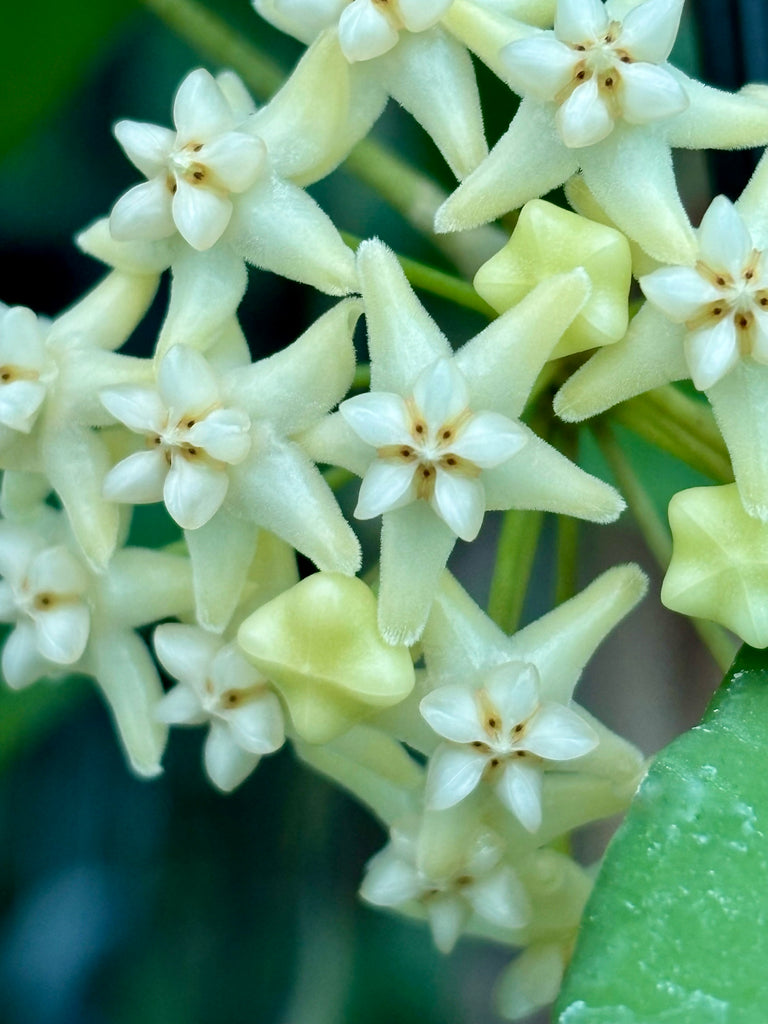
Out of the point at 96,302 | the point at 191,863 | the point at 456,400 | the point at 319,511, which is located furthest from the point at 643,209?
the point at 191,863

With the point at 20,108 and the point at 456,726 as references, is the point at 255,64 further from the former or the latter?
the point at 456,726

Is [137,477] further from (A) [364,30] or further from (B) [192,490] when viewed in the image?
(A) [364,30]

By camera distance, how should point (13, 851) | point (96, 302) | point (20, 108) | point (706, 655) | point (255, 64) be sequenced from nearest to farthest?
point (96, 302) → point (255, 64) → point (20, 108) → point (13, 851) → point (706, 655)

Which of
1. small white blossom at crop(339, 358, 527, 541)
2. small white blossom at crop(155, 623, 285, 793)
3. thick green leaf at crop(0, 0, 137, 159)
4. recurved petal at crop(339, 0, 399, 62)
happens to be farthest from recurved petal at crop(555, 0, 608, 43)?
thick green leaf at crop(0, 0, 137, 159)

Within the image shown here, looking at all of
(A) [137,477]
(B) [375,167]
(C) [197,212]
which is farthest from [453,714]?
(B) [375,167]

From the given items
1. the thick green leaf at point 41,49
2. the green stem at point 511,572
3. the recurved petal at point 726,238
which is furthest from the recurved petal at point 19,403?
the thick green leaf at point 41,49

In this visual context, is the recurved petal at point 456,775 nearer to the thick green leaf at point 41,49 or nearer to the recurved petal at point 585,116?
the recurved petal at point 585,116
